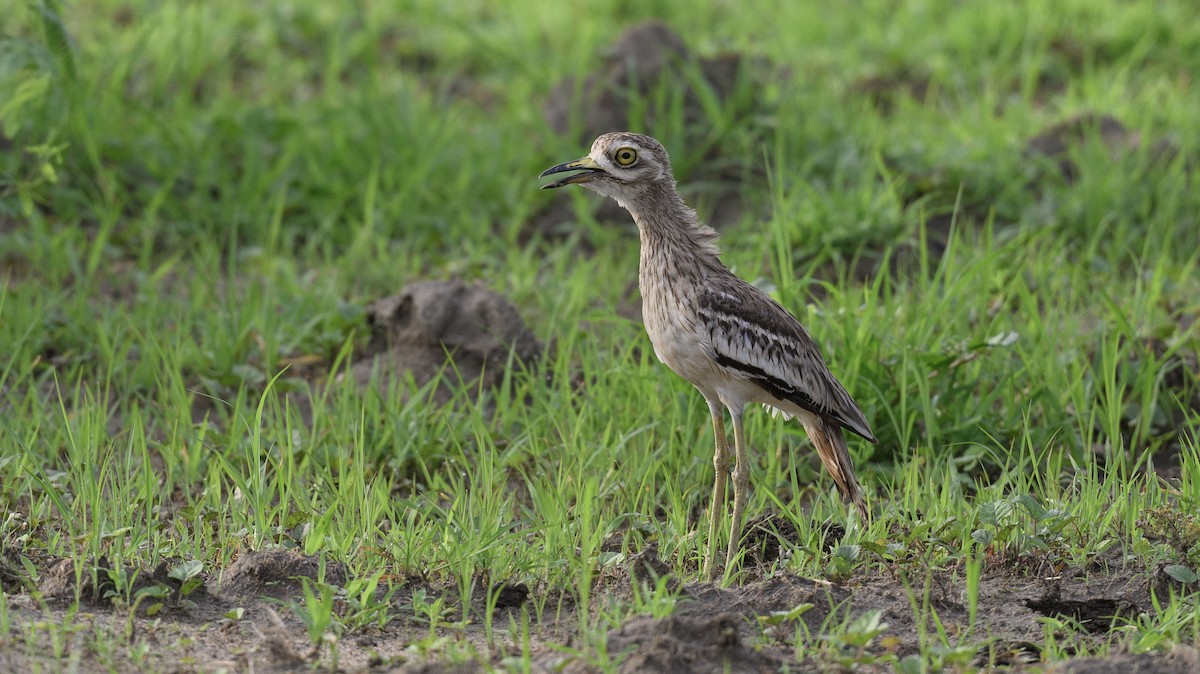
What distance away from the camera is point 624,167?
4418 mm

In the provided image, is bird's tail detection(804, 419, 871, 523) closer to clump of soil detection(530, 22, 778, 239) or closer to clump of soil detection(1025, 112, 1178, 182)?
clump of soil detection(530, 22, 778, 239)

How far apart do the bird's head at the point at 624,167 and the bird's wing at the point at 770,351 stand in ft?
1.29

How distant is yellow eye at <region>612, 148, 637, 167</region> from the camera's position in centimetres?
441

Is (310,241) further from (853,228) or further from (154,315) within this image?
(853,228)

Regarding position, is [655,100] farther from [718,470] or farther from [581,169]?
[718,470]

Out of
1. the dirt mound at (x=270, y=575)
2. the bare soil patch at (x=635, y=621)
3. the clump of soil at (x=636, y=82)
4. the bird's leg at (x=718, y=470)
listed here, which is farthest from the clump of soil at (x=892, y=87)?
the dirt mound at (x=270, y=575)

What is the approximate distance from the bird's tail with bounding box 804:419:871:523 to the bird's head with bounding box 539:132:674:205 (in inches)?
35.4

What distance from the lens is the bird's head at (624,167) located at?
4.41 meters

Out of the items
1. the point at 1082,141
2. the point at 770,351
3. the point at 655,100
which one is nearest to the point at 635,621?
the point at 770,351

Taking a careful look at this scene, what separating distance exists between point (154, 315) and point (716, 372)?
2663 mm

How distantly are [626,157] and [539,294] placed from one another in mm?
1742

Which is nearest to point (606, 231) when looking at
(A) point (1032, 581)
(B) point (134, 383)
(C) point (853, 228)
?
(C) point (853, 228)

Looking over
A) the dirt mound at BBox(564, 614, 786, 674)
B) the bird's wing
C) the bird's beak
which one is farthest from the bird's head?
the dirt mound at BBox(564, 614, 786, 674)

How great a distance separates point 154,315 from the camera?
5.80 meters
